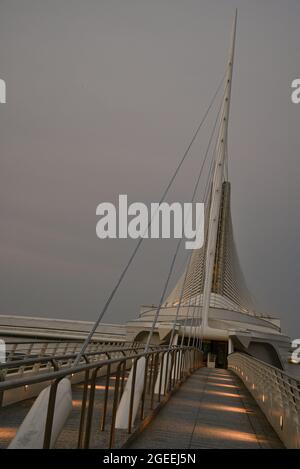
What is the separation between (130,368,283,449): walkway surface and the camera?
5402 millimetres

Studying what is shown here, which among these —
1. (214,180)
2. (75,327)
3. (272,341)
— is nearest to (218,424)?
(214,180)

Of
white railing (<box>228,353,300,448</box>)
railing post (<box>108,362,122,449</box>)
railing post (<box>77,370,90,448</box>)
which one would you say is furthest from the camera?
white railing (<box>228,353,300,448</box>)

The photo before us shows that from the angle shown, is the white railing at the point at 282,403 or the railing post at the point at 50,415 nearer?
the railing post at the point at 50,415

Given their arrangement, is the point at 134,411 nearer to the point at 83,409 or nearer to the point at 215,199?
the point at 83,409

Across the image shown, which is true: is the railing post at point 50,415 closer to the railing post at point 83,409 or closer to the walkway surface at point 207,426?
the railing post at point 83,409

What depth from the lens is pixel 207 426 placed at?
6.57 meters

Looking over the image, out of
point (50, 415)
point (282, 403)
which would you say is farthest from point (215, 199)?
point (50, 415)

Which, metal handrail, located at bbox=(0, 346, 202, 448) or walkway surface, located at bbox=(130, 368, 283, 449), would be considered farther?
walkway surface, located at bbox=(130, 368, 283, 449)

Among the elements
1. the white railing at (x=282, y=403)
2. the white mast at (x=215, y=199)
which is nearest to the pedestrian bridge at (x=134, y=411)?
the white railing at (x=282, y=403)

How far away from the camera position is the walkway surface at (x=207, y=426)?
17.7 ft

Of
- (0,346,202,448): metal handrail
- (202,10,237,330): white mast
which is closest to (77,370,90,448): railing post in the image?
(0,346,202,448): metal handrail

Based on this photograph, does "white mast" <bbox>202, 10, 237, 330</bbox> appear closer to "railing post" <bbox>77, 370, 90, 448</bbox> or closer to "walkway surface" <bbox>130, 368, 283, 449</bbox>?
"walkway surface" <bbox>130, 368, 283, 449</bbox>

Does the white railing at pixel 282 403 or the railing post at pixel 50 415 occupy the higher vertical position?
the railing post at pixel 50 415
